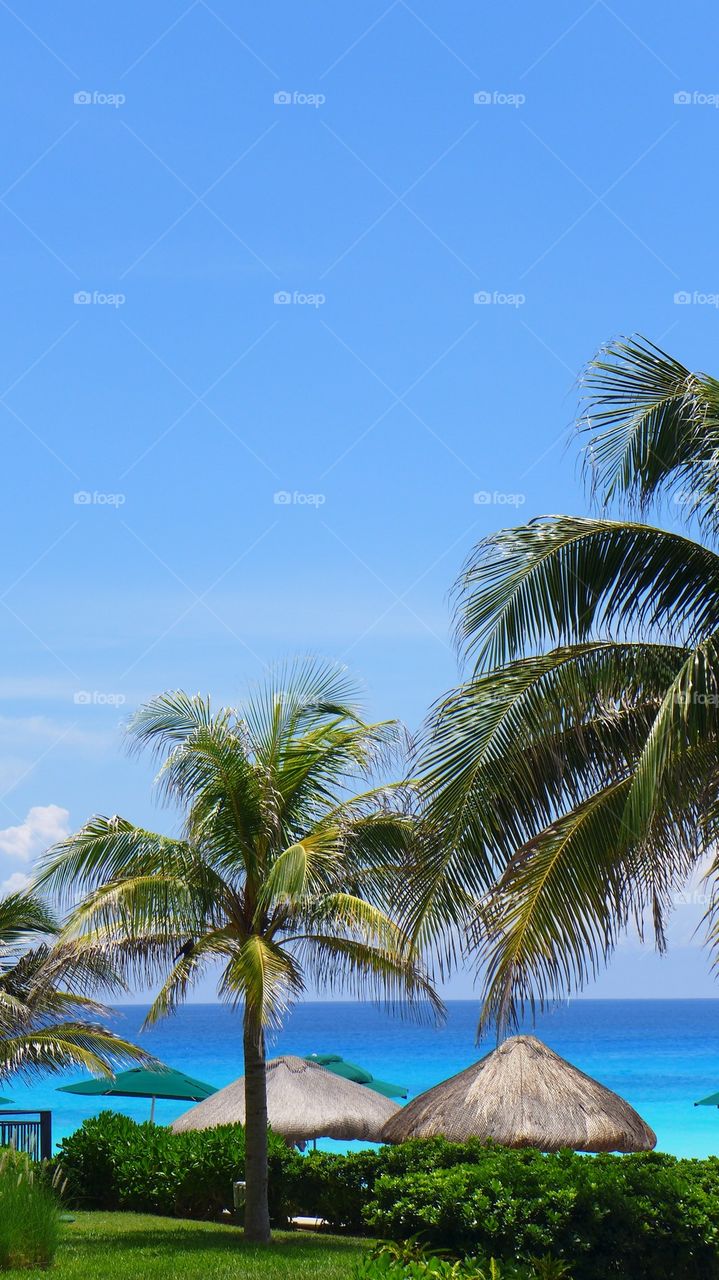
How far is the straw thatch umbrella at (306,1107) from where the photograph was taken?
19766 mm

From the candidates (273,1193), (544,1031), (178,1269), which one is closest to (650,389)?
(178,1269)

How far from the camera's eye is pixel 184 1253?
13.5 metres

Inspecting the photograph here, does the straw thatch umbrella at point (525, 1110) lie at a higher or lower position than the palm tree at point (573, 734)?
lower

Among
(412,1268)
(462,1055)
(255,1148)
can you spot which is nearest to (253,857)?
(255,1148)

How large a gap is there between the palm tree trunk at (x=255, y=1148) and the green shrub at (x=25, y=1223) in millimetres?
3455

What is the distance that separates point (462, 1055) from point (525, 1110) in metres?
76.3

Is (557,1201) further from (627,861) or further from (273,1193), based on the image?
(273,1193)

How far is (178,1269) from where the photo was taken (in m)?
12.4

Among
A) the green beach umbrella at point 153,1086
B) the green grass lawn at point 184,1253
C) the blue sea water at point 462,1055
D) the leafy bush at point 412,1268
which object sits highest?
the leafy bush at point 412,1268

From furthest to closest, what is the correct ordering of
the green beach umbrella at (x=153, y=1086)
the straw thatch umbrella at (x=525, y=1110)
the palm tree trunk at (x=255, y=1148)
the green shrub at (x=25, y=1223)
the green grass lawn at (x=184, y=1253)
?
the green beach umbrella at (x=153, y=1086) < the straw thatch umbrella at (x=525, y=1110) < the palm tree trunk at (x=255, y=1148) < the green grass lawn at (x=184, y=1253) < the green shrub at (x=25, y=1223)

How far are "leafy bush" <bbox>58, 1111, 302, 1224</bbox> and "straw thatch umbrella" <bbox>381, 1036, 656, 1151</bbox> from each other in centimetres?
203

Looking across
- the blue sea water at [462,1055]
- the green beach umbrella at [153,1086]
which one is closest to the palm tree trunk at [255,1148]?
the green beach umbrella at [153,1086]

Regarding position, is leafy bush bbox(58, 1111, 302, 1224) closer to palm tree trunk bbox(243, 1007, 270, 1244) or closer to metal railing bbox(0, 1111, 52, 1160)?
metal railing bbox(0, 1111, 52, 1160)

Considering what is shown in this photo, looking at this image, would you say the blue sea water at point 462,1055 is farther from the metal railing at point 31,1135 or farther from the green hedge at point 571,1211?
the green hedge at point 571,1211
